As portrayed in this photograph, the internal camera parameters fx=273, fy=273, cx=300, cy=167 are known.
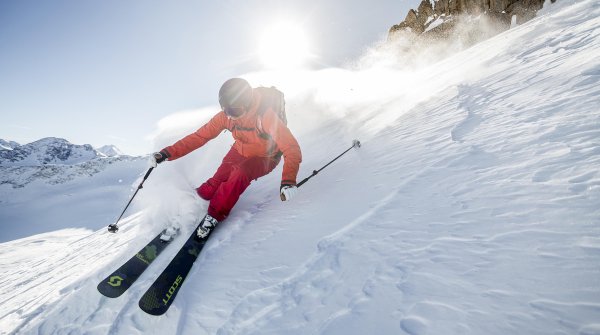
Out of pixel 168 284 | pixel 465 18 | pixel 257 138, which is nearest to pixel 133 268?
pixel 168 284

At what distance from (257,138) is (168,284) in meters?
2.47

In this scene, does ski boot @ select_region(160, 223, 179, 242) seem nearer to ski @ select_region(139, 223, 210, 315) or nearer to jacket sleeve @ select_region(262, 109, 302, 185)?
ski @ select_region(139, 223, 210, 315)

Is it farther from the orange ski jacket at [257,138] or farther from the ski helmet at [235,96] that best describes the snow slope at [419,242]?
the ski helmet at [235,96]

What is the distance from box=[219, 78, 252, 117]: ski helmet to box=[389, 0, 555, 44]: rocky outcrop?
2846cm

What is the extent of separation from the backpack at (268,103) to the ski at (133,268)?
201 centimetres

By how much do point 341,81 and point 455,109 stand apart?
14103 millimetres

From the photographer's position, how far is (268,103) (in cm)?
434

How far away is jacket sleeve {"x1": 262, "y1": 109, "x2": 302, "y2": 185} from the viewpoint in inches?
152

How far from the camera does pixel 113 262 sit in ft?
12.0

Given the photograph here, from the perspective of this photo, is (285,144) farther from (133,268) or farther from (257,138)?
(133,268)

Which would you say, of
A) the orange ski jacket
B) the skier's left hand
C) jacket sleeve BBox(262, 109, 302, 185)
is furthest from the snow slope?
the orange ski jacket

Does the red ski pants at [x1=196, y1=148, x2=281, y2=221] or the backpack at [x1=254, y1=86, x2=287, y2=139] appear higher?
the backpack at [x1=254, y1=86, x2=287, y2=139]

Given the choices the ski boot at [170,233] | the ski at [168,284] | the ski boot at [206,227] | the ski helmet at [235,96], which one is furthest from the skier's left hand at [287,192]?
the ski boot at [170,233]

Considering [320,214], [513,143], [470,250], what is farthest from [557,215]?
[320,214]
